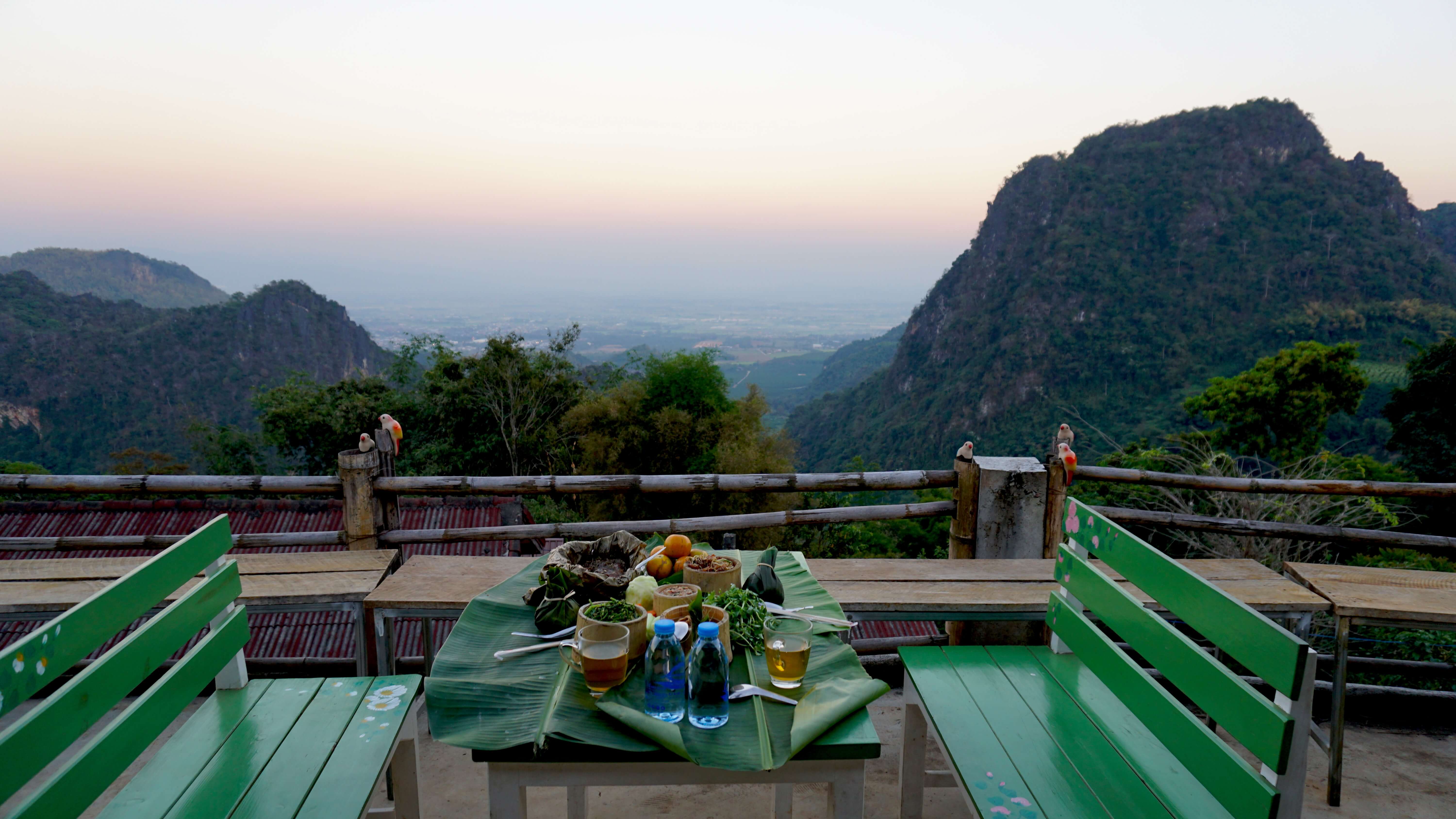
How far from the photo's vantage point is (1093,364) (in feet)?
121

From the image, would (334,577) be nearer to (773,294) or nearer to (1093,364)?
(1093,364)

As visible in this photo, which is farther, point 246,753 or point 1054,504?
point 1054,504

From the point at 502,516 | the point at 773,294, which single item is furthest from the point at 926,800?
the point at 773,294

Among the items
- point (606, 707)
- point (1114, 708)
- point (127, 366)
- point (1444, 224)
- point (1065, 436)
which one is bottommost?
point (127, 366)

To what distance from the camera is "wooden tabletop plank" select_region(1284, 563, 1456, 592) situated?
2.41m

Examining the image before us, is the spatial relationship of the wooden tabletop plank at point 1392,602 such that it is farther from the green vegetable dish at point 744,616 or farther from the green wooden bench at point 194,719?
the green wooden bench at point 194,719

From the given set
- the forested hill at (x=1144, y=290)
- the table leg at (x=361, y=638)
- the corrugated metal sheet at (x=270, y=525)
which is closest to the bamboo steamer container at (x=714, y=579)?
the table leg at (x=361, y=638)

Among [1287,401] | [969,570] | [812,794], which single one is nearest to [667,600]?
[812,794]

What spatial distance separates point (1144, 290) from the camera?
40.2 metres

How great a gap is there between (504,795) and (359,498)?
1.81 m

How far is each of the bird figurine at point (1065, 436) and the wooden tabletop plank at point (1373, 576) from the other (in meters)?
0.78

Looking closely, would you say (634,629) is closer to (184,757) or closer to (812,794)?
(184,757)

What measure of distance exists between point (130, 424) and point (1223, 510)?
120 ft

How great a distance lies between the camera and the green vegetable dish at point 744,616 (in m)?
1.57
